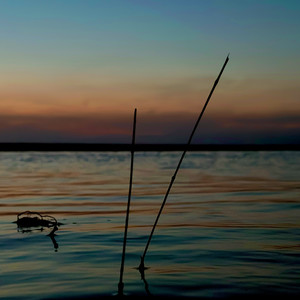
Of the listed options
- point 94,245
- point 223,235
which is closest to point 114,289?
point 94,245

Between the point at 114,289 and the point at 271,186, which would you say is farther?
the point at 271,186

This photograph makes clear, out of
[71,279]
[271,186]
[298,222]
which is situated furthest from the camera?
[271,186]

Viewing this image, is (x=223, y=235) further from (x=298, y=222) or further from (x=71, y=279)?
(x=71, y=279)

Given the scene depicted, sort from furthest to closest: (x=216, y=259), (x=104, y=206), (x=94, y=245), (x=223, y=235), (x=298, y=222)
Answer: (x=104, y=206), (x=298, y=222), (x=223, y=235), (x=94, y=245), (x=216, y=259)

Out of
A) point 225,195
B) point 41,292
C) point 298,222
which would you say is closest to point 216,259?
point 41,292

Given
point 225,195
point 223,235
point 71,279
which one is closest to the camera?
point 71,279

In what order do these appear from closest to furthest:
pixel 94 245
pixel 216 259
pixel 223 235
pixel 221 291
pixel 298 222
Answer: pixel 221 291 → pixel 216 259 → pixel 94 245 → pixel 223 235 → pixel 298 222

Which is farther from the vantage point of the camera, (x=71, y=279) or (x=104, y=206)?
(x=104, y=206)

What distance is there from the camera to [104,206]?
20.7m

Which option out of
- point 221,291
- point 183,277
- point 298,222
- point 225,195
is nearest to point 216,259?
point 183,277

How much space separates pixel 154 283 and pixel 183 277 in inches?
23.7

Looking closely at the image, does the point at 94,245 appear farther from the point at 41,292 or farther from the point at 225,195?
the point at 225,195

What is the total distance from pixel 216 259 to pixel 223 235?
9.63 feet

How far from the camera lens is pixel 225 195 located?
80.3 ft
